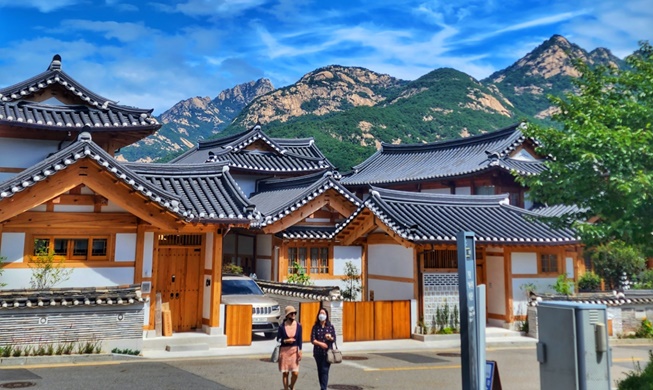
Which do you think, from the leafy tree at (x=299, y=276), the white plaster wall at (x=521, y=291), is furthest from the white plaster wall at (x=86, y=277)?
the white plaster wall at (x=521, y=291)

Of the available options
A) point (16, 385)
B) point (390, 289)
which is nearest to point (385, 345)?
point (390, 289)

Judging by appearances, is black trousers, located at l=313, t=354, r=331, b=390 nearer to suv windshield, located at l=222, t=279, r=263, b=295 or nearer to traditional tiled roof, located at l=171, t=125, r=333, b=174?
suv windshield, located at l=222, t=279, r=263, b=295

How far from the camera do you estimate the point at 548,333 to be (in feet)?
15.9

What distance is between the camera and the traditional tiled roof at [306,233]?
26539 millimetres

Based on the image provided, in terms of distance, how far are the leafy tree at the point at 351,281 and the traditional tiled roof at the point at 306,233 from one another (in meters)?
1.93

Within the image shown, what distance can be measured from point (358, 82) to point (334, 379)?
4836 inches

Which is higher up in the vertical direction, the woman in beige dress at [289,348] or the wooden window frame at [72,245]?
the wooden window frame at [72,245]

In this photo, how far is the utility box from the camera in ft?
14.8

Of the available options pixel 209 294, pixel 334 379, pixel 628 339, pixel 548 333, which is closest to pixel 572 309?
pixel 548 333

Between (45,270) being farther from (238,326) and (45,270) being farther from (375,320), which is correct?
(375,320)

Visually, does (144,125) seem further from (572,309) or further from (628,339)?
(628,339)

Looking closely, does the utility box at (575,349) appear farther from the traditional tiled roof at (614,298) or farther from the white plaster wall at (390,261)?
the traditional tiled roof at (614,298)

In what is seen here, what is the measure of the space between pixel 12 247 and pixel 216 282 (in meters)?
6.11

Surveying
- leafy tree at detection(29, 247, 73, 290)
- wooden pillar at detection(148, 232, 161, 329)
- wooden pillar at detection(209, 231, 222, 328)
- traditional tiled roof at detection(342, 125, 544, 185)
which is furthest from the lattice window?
traditional tiled roof at detection(342, 125, 544, 185)
